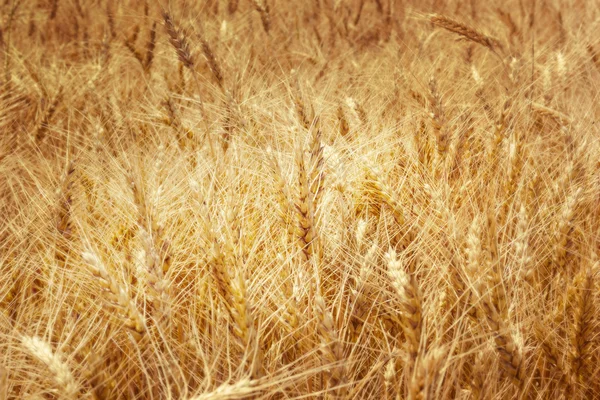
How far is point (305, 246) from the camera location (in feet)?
3.29

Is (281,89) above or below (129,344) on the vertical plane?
above

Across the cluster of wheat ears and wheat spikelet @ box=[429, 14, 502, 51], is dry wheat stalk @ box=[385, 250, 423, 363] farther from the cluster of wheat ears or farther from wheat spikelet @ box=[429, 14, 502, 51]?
wheat spikelet @ box=[429, 14, 502, 51]

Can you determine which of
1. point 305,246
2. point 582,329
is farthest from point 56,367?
point 582,329

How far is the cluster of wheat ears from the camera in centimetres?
81

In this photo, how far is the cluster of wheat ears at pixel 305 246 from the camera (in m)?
0.81

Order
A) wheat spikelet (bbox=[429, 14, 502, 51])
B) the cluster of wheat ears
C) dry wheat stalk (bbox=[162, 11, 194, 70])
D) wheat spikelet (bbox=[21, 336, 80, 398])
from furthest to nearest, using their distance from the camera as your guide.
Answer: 1. wheat spikelet (bbox=[429, 14, 502, 51])
2. dry wheat stalk (bbox=[162, 11, 194, 70])
3. the cluster of wheat ears
4. wheat spikelet (bbox=[21, 336, 80, 398])

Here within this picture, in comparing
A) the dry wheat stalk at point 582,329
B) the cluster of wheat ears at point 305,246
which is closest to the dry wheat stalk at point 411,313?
the cluster of wheat ears at point 305,246

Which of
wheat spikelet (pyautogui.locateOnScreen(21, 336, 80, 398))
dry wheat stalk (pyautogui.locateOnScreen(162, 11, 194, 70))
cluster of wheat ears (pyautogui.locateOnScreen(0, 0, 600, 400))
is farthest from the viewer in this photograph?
dry wheat stalk (pyautogui.locateOnScreen(162, 11, 194, 70))

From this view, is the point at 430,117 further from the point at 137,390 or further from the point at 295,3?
the point at 295,3

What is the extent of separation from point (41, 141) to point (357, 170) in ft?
4.38

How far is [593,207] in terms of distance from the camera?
1.30m

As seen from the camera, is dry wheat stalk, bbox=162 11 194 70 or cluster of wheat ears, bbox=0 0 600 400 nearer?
cluster of wheat ears, bbox=0 0 600 400

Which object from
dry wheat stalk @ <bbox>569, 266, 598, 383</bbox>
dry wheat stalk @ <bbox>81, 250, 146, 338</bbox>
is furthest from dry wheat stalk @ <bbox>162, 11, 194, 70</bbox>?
dry wheat stalk @ <bbox>569, 266, 598, 383</bbox>

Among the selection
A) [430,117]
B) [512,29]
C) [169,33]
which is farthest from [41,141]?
[512,29]
